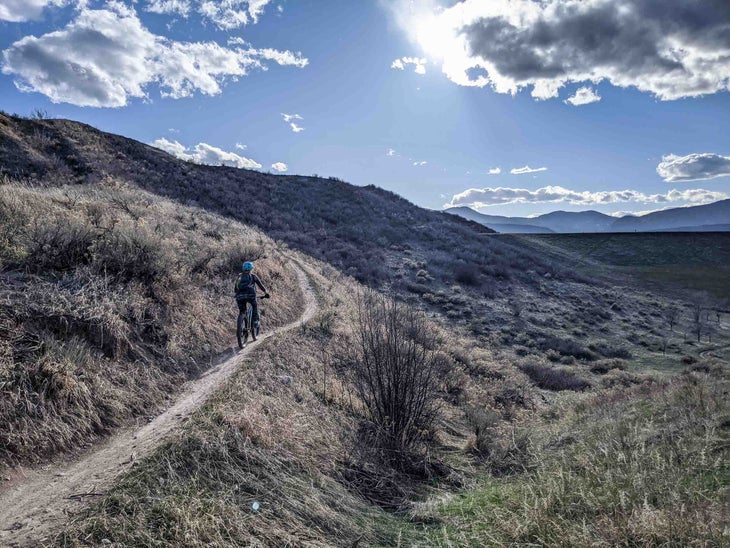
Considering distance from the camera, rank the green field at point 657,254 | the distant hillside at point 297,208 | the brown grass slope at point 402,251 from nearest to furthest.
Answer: the brown grass slope at point 402,251
the distant hillside at point 297,208
the green field at point 657,254

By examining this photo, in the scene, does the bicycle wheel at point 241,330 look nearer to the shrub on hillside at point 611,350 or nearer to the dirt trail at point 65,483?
the dirt trail at point 65,483

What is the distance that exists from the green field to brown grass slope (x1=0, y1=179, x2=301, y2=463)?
53.7m

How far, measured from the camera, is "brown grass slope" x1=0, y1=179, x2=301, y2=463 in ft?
16.6

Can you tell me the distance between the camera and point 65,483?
4309 millimetres

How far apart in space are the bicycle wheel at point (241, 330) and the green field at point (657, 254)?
5234 centimetres

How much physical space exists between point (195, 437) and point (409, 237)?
43.6 meters

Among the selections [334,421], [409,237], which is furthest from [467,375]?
[409,237]

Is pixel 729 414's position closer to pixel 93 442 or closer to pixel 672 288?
pixel 93 442

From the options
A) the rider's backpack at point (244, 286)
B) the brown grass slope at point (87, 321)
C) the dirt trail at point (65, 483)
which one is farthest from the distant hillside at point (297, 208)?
the dirt trail at point (65, 483)

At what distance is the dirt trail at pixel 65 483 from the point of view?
3.57 meters

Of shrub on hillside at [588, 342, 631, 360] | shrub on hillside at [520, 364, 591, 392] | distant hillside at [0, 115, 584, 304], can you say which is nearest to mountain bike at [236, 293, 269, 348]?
shrub on hillside at [520, 364, 591, 392]

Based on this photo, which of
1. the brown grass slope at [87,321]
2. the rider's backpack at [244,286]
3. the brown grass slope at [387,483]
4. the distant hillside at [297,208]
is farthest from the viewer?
the distant hillside at [297,208]

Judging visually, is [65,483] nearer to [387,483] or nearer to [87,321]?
[87,321]

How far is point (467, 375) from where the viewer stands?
595 inches
